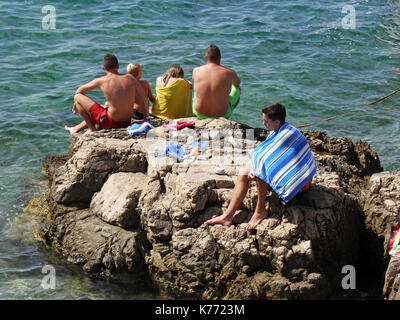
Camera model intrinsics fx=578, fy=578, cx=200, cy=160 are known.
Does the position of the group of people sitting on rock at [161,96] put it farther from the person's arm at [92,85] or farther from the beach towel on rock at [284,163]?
the beach towel on rock at [284,163]

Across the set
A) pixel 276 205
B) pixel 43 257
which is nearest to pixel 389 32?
pixel 276 205

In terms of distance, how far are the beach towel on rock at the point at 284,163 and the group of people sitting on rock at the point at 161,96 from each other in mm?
2609

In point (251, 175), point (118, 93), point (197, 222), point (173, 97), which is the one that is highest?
point (118, 93)

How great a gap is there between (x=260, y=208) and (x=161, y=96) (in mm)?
3419

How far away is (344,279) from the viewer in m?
6.50

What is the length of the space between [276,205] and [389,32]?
36.0ft

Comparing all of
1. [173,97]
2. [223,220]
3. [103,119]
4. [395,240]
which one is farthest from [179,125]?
[395,240]

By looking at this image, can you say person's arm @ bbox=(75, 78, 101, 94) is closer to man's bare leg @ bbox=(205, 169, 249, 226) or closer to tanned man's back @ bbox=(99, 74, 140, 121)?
tanned man's back @ bbox=(99, 74, 140, 121)

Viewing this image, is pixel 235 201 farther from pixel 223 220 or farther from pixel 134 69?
pixel 134 69

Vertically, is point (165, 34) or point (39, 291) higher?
point (165, 34)

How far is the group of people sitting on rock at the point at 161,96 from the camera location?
27.9ft

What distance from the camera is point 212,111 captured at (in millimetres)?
8844

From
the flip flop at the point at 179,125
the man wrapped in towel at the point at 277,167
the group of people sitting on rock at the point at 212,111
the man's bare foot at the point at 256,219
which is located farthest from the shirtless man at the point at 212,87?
the man's bare foot at the point at 256,219
